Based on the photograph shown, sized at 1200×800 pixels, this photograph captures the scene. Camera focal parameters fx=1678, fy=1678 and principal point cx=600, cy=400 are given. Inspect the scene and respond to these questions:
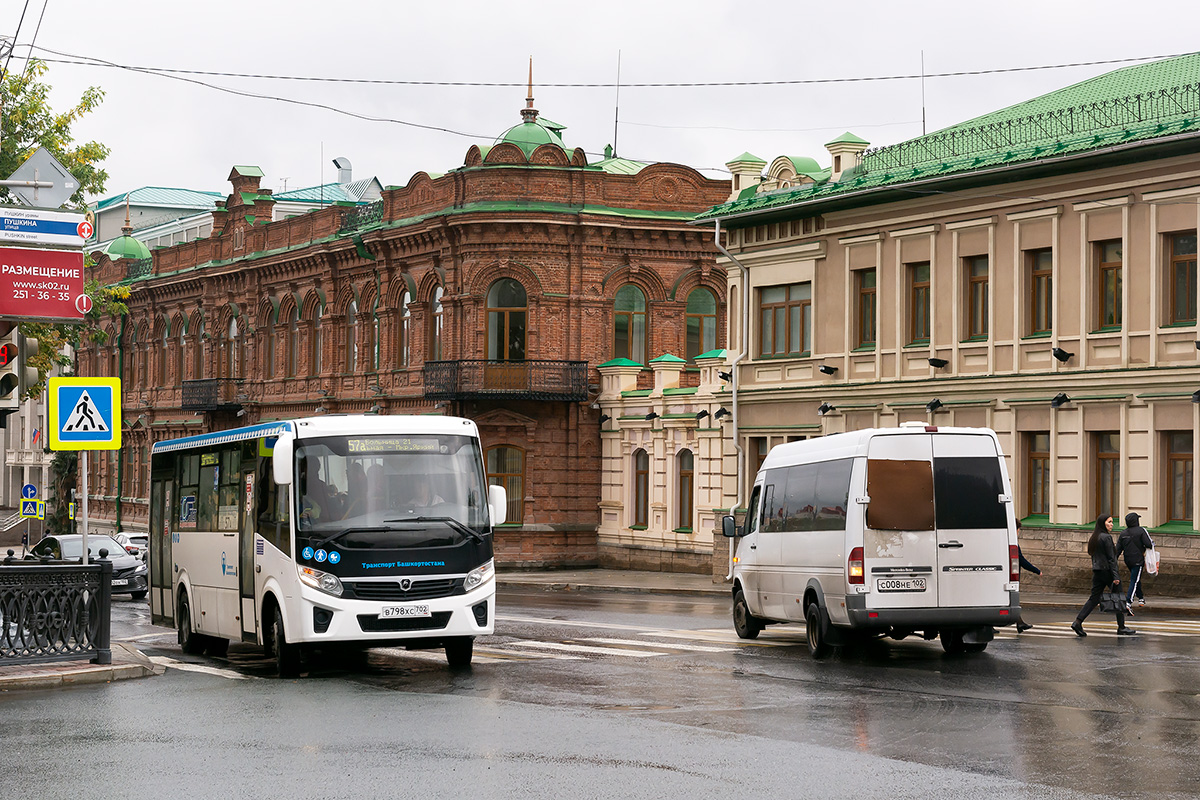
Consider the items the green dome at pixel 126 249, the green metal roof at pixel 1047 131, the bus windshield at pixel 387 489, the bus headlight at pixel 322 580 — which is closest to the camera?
the bus headlight at pixel 322 580

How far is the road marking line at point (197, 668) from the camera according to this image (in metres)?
17.3

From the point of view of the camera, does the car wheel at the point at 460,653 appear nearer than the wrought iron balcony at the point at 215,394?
Yes

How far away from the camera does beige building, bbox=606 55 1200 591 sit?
29.0 metres

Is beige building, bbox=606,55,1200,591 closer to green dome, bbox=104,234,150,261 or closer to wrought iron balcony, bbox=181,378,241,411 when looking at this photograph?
wrought iron balcony, bbox=181,378,241,411

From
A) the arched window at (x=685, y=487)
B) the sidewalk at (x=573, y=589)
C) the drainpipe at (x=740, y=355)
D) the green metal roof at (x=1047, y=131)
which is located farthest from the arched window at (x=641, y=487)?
the green metal roof at (x=1047, y=131)

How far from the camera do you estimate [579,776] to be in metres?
10.3

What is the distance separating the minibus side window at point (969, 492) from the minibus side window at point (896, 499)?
0.14 m

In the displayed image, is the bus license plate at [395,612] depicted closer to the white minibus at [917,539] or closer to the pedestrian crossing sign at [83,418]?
the pedestrian crossing sign at [83,418]

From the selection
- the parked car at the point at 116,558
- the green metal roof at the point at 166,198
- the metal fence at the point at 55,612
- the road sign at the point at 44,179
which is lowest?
the parked car at the point at 116,558

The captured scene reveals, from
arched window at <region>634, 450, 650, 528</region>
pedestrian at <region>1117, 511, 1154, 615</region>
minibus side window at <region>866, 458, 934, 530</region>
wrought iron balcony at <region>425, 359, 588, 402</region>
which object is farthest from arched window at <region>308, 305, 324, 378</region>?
minibus side window at <region>866, 458, 934, 530</region>

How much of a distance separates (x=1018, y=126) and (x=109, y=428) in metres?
20.6

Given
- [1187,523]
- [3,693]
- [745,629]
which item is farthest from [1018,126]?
[3,693]

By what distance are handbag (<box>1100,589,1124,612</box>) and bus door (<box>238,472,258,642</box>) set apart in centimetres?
1102

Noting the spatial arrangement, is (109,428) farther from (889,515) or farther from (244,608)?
(889,515)
